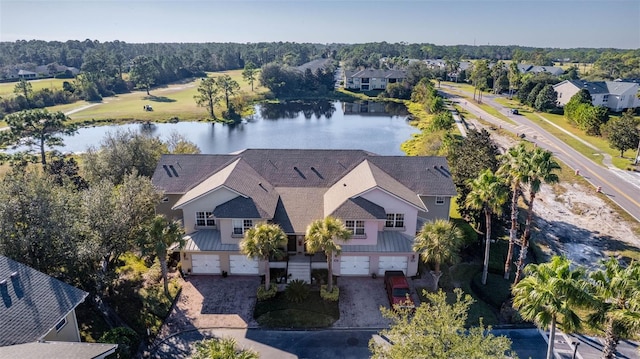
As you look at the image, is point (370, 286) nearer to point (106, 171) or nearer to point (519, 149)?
point (519, 149)

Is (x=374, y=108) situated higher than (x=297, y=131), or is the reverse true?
(x=374, y=108)

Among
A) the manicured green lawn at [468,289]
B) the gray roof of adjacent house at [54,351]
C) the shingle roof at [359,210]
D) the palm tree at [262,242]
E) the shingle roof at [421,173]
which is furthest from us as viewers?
the shingle roof at [421,173]

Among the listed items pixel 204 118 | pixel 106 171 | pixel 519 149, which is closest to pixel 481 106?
pixel 204 118

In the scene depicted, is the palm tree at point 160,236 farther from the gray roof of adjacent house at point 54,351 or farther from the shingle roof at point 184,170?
the gray roof of adjacent house at point 54,351

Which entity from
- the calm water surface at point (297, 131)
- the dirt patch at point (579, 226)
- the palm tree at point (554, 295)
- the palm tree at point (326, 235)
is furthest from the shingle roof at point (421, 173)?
the calm water surface at point (297, 131)

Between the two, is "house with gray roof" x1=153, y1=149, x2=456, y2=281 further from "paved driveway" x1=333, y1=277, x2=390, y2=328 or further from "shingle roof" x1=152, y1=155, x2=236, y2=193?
"paved driveway" x1=333, y1=277, x2=390, y2=328

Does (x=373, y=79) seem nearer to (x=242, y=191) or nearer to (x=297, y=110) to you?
(x=297, y=110)

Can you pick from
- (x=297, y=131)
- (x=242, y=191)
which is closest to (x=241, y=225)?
(x=242, y=191)
